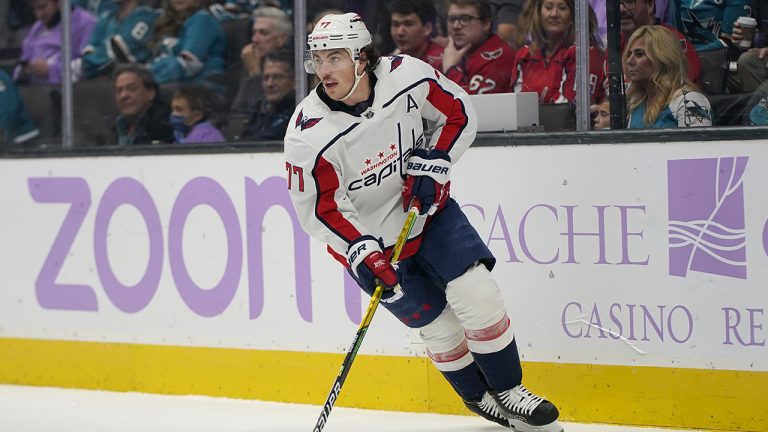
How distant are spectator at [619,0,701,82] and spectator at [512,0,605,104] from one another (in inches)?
4.0

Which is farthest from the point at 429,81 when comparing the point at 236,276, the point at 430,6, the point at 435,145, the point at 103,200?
the point at 103,200

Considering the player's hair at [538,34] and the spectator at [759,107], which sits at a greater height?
the player's hair at [538,34]

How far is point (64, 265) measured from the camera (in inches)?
182

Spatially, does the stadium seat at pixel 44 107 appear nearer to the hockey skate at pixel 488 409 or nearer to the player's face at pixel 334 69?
the player's face at pixel 334 69

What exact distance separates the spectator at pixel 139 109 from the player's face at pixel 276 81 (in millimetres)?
422

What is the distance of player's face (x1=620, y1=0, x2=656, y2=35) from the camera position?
3621mm

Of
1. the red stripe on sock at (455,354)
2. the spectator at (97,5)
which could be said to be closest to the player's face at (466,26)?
the red stripe on sock at (455,354)

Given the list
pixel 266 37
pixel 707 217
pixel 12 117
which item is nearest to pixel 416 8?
pixel 266 37

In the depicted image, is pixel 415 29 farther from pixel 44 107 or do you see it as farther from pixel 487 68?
pixel 44 107

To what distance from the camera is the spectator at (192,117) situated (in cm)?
440

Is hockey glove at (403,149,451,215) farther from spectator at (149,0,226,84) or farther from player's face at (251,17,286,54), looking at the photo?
spectator at (149,0,226,84)

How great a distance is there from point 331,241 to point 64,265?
1.72 meters

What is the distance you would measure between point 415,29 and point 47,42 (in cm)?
155

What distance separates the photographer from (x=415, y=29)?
409 cm
